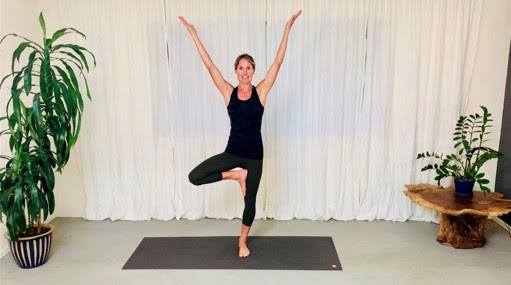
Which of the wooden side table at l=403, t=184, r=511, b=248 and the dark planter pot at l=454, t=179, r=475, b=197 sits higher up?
the dark planter pot at l=454, t=179, r=475, b=197

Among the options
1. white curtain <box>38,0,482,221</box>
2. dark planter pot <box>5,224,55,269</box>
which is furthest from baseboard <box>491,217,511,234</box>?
dark planter pot <box>5,224,55,269</box>

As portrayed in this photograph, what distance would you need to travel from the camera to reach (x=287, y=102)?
3623 mm

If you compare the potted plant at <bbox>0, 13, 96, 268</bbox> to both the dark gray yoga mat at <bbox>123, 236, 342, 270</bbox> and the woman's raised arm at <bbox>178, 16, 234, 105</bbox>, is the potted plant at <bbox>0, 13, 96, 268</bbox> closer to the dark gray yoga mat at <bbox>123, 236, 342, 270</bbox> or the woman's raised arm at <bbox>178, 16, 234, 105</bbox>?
the dark gray yoga mat at <bbox>123, 236, 342, 270</bbox>

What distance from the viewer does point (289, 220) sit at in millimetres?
3791

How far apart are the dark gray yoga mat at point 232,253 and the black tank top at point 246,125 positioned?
2.67 ft

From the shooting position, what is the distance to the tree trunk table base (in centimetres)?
312

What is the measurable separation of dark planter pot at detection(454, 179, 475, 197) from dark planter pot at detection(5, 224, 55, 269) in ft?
11.1

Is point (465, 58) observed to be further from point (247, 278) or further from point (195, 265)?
point (195, 265)

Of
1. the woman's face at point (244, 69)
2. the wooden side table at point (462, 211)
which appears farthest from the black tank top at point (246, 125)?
the wooden side table at point (462, 211)

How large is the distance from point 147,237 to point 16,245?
1.02 m

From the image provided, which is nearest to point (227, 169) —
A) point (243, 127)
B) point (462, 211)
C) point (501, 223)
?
point (243, 127)

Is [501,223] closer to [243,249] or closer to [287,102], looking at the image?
[287,102]

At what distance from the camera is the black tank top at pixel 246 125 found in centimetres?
283

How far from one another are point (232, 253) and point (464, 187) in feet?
6.70
